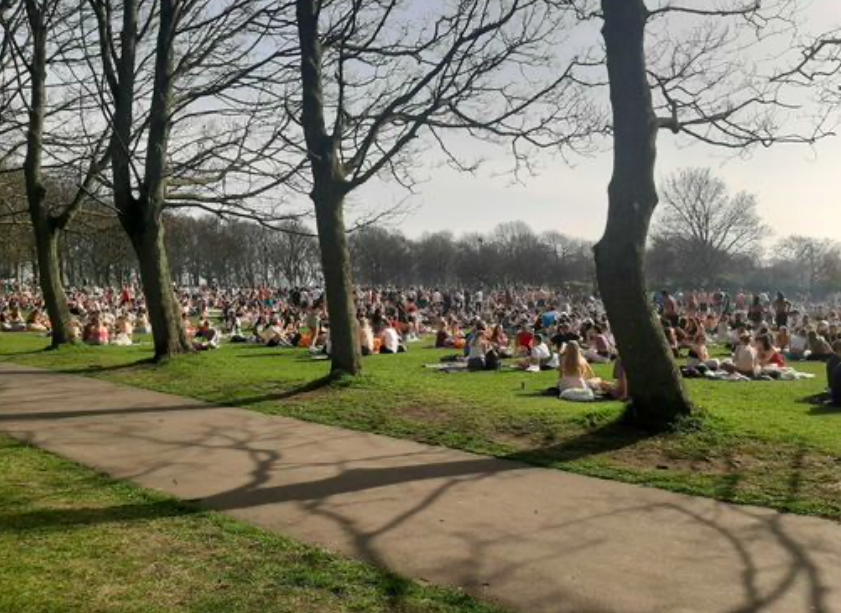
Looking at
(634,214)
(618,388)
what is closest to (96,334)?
(618,388)

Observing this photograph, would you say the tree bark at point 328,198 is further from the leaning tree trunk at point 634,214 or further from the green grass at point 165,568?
the green grass at point 165,568

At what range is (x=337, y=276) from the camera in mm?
13320

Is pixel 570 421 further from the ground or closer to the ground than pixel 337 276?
closer to the ground

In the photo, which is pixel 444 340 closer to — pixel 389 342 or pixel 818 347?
pixel 389 342

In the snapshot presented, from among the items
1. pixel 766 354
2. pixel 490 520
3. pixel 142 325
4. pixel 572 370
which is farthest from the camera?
pixel 142 325

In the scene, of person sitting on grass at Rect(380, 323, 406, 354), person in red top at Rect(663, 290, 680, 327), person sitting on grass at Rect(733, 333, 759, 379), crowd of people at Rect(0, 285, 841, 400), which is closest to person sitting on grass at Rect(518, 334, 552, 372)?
crowd of people at Rect(0, 285, 841, 400)

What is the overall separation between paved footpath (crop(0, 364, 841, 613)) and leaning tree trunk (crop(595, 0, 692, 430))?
76.5 inches

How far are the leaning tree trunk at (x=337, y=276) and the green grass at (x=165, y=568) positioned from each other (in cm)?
651

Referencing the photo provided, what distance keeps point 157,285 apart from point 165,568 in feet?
41.5

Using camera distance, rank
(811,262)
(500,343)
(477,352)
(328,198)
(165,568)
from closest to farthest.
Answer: (165,568) → (328,198) → (477,352) → (500,343) → (811,262)

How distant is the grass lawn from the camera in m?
7.68

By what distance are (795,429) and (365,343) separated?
13736mm

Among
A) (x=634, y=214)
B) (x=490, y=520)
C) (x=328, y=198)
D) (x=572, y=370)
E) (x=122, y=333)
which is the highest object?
(x=328, y=198)

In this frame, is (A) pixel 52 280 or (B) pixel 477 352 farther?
(A) pixel 52 280
